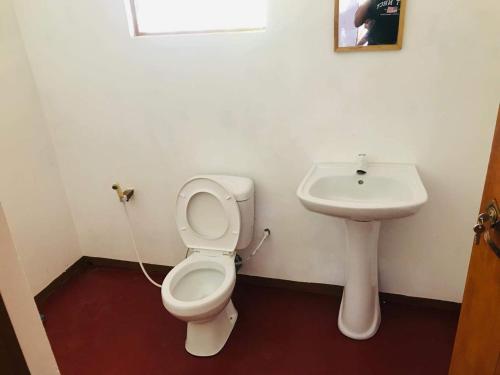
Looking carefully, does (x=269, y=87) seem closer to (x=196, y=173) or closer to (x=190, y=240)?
(x=196, y=173)

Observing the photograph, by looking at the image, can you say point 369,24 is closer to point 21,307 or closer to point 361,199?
point 361,199

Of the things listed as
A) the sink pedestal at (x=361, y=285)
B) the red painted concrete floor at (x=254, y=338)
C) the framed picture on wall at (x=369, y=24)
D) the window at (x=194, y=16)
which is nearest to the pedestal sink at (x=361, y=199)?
the sink pedestal at (x=361, y=285)

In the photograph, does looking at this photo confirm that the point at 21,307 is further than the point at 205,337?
No

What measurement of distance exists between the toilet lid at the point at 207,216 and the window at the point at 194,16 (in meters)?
0.77

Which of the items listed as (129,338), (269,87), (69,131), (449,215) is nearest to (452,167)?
(449,215)

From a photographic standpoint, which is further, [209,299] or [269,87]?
[269,87]

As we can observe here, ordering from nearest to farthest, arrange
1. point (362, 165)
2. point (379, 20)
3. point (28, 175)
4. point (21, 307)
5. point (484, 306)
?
point (21, 307) < point (484, 306) < point (379, 20) < point (362, 165) < point (28, 175)

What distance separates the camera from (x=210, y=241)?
191cm

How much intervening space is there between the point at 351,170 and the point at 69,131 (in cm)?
165

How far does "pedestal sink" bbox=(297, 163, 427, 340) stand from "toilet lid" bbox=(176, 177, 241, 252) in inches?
17.1

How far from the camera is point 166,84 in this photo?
1867mm

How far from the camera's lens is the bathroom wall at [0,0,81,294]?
191cm

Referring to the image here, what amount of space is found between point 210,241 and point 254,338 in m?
0.54

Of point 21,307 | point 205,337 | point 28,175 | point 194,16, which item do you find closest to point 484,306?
point 21,307
